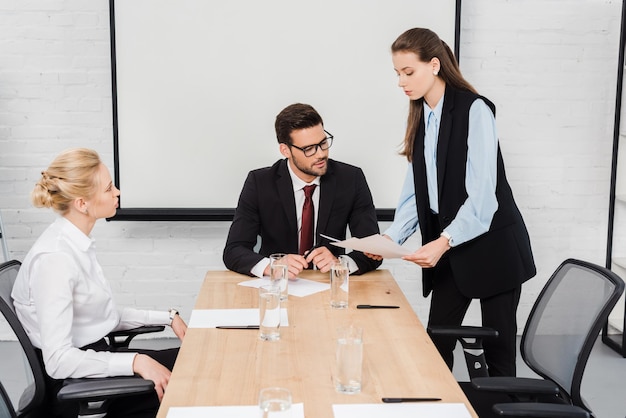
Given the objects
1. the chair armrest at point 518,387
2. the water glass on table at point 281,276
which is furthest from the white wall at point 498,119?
the chair armrest at point 518,387

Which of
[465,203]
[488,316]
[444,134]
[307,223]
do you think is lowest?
[488,316]

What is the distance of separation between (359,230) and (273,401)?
5.55 ft

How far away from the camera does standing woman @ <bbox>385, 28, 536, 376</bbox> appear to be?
2293 millimetres

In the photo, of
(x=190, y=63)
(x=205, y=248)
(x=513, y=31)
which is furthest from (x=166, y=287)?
(x=513, y=31)

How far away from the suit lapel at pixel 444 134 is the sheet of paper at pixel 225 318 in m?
0.74

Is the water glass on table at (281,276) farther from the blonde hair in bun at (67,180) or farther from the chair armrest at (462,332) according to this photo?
the blonde hair in bun at (67,180)

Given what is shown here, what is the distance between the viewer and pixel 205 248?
382 centimetres

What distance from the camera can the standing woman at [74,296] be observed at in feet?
5.82

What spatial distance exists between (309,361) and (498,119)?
2483mm

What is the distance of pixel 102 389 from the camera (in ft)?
5.35

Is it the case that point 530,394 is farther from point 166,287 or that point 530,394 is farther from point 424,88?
point 166,287

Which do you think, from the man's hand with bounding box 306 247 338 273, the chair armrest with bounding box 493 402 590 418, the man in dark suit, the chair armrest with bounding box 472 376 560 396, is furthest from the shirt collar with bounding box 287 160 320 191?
the chair armrest with bounding box 493 402 590 418

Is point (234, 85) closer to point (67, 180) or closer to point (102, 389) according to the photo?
point (67, 180)

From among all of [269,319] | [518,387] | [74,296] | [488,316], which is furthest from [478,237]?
[74,296]
